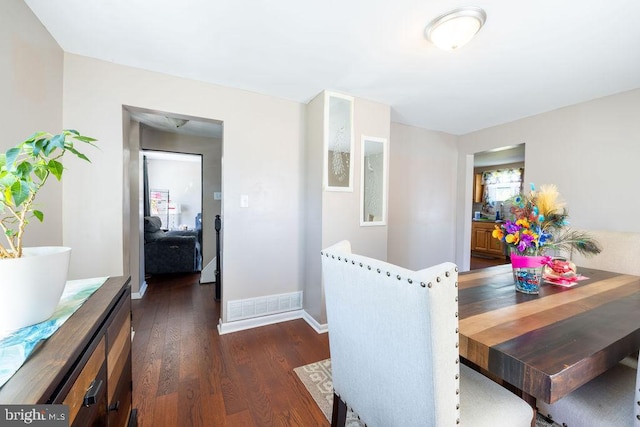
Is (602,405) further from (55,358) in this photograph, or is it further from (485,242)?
(485,242)

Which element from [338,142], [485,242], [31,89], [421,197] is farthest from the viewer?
[485,242]

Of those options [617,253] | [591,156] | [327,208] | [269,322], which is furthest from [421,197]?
[269,322]

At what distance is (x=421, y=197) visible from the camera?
3.54 metres

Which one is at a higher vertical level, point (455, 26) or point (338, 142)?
point (455, 26)

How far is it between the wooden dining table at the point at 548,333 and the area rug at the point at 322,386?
71 cm

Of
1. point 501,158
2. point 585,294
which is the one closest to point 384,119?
point 585,294

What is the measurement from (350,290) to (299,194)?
5.97ft

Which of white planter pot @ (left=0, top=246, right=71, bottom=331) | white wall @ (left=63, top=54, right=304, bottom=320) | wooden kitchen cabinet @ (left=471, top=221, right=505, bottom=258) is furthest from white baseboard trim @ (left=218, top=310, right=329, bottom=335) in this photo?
wooden kitchen cabinet @ (left=471, top=221, right=505, bottom=258)

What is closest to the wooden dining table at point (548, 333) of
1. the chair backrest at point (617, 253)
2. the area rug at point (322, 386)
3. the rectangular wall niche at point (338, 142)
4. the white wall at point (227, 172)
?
the chair backrest at point (617, 253)

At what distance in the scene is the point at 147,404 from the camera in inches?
57.8

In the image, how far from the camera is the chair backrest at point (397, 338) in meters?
0.66

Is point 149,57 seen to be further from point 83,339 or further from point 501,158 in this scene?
point 501,158

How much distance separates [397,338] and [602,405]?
89 cm

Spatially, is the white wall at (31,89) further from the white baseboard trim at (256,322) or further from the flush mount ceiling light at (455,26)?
the flush mount ceiling light at (455,26)
